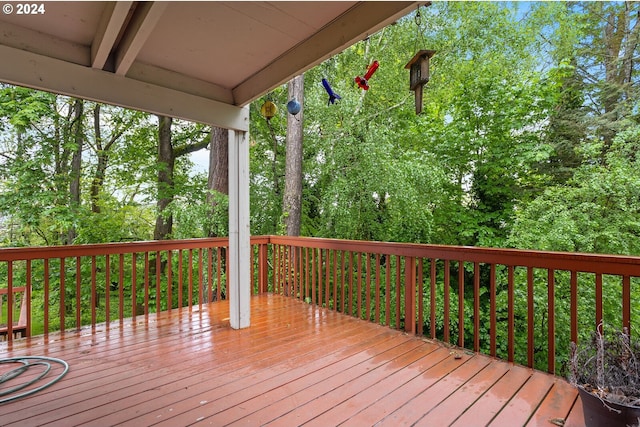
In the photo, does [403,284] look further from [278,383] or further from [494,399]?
[278,383]

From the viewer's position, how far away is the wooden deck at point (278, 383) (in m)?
1.71

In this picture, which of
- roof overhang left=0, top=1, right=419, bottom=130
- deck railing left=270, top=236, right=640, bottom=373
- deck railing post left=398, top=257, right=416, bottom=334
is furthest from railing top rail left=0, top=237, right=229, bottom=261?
deck railing post left=398, top=257, right=416, bottom=334

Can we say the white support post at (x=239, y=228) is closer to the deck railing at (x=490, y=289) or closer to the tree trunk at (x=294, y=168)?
the deck railing at (x=490, y=289)

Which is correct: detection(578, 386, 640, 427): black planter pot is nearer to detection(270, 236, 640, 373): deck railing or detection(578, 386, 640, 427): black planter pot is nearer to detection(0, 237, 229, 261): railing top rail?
detection(270, 236, 640, 373): deck railing

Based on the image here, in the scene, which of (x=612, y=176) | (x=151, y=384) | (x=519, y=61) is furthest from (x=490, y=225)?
(x=151, y=384)

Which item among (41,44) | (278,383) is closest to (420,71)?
(278,383)

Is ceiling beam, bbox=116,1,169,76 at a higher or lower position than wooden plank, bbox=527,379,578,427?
higher

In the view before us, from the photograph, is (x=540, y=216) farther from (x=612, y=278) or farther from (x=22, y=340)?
(x=22, y=340)

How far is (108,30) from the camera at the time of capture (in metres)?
1.75

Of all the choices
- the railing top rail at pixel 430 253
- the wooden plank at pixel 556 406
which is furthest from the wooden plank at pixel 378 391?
the railing top rail at pixel 430 253

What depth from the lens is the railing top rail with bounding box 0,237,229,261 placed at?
275 cm

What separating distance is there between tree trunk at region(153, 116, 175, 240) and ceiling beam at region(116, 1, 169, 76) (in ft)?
16.7

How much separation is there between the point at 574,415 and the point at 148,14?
306 centimetres

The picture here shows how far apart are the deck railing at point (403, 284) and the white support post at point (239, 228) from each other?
0.85 metres
